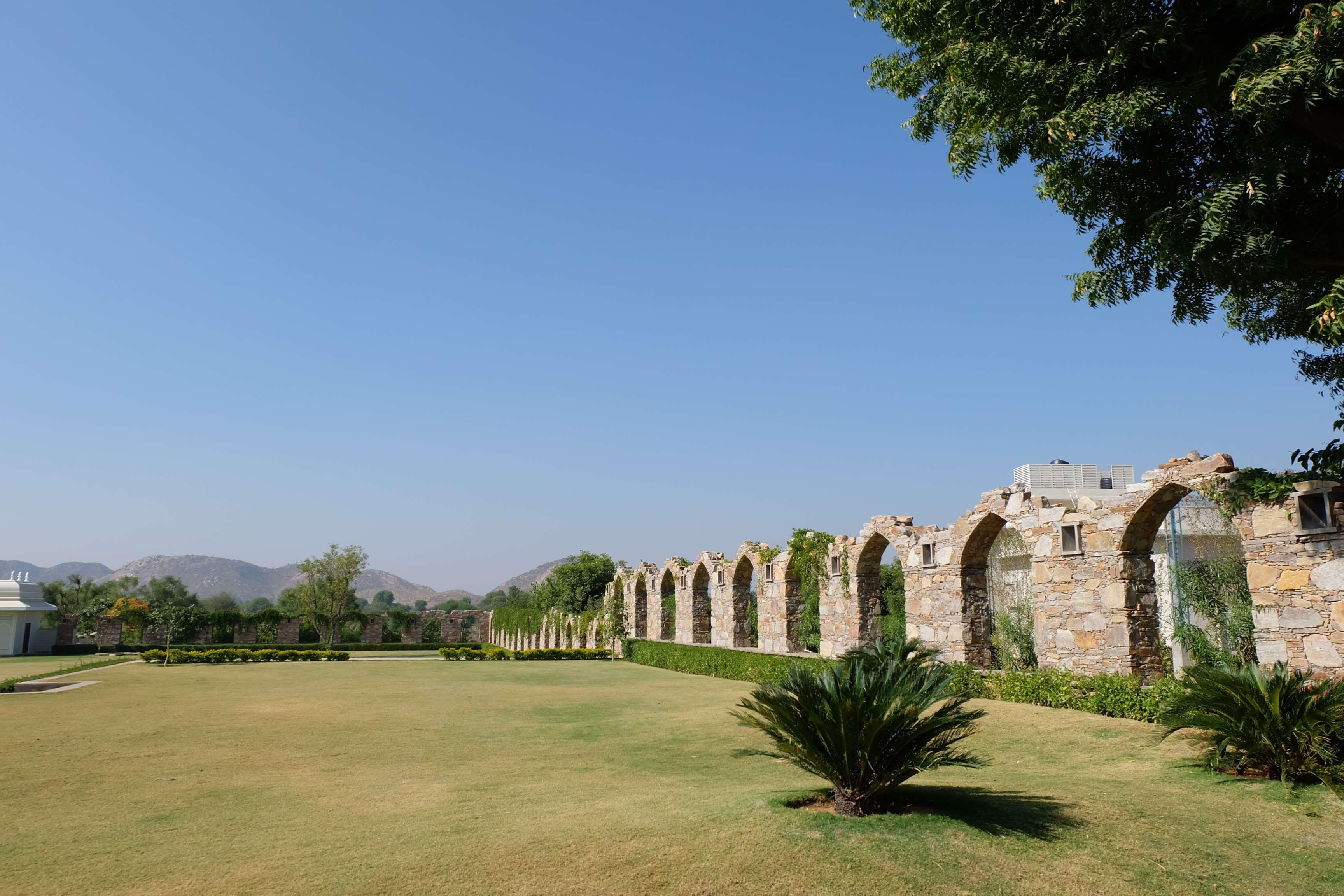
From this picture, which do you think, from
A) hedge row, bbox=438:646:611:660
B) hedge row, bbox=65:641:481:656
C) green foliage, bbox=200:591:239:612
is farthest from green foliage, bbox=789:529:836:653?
green foliage, bbox=200:591:239:612

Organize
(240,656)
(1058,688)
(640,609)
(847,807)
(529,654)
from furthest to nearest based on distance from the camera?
(640,609)
(529,654)
(240,656)
(1058,688)
(847,807)

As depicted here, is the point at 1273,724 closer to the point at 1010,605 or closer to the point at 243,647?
the point at 1010,605

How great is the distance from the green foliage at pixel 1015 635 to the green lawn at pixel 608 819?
6.63 meters

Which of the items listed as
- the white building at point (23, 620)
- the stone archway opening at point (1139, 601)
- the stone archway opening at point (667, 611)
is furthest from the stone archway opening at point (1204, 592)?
the white building at point (23, 620)

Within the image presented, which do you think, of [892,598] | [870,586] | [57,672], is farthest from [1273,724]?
[57,672]

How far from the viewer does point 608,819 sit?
6023 millimetres

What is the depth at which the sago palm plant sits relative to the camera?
18.9ft

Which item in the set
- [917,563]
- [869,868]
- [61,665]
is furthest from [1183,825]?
[61,665]

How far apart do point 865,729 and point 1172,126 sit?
659cm

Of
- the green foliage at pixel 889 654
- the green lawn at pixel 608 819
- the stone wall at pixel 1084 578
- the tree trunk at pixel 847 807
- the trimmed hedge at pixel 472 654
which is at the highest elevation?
the stone wall at pixel 1084 578

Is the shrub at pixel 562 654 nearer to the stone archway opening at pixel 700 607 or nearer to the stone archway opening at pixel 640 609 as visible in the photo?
the stone archway opening at pixel 640 609

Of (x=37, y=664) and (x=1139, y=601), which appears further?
(x=37, y=664)

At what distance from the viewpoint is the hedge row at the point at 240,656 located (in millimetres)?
27922

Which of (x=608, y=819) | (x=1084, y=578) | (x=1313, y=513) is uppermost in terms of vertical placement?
(x=1313, y=513)
